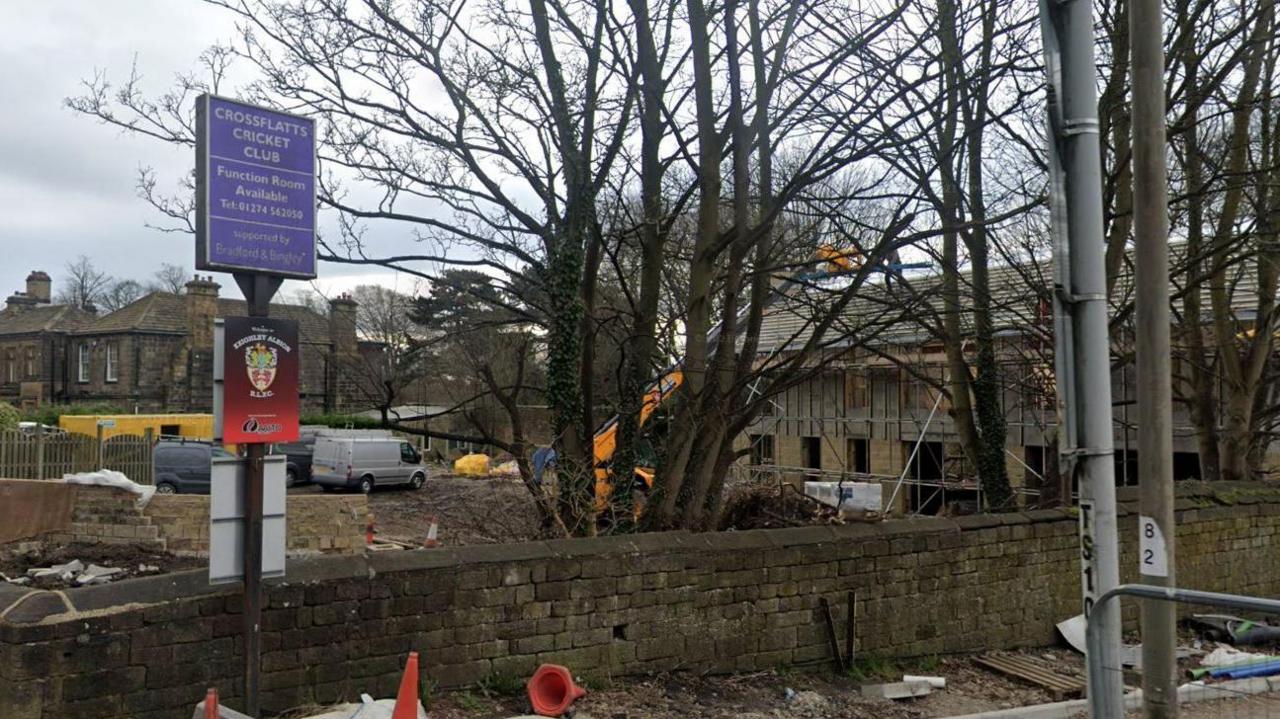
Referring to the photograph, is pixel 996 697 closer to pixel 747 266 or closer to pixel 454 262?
pixel 747 266

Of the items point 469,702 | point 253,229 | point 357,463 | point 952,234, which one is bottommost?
point 469,702

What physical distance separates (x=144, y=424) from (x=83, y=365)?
1805cm

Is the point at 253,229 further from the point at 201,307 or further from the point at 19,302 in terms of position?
the point at 19,302

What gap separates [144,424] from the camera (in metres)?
37.3

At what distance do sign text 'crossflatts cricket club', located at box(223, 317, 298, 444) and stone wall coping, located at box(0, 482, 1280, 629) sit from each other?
1.07 metres

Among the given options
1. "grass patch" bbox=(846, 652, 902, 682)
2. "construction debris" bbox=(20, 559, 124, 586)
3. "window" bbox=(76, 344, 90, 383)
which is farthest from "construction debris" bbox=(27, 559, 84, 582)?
"window" bbox=(76, 344, 90, 383)

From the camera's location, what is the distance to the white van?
33656 mm

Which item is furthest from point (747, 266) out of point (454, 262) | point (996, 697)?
point (996, 697)

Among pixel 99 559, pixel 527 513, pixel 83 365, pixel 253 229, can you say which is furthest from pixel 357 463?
pixel 253 229

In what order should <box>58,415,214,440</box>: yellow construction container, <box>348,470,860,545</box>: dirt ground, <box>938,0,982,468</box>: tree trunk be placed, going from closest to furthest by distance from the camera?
<box>938,0,982,468</box>: tree trunk < <box>348,470,860,545</box>: dirt ground < <box>58,415,214,440</box>: yellow construction container

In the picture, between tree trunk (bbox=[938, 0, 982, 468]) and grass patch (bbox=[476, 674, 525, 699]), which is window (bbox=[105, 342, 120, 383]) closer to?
tree trunk (bbox=[938, 0, 982, 468])

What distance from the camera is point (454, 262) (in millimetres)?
9875

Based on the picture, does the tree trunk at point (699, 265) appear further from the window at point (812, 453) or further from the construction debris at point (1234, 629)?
the window at point (812, 453)

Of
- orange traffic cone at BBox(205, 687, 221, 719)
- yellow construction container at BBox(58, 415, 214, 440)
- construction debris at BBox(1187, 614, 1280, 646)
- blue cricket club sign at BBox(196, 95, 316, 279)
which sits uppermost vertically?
blue cricket club sign at BBox(196, 95, 316, 279)
